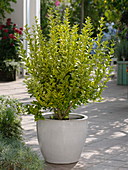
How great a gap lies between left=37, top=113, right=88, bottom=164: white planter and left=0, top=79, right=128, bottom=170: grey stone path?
0.35 ft

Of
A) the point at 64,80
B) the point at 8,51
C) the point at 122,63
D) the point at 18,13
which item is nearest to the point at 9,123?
the point at 64,80

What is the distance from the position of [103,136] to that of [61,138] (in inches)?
66.3

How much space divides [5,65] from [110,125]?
21.6 feet

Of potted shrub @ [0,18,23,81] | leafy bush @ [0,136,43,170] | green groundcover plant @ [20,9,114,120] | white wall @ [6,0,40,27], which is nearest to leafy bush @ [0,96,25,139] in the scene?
green groundcover plant @ [20,9,114,120]

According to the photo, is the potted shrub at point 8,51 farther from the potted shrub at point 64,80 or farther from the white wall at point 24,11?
the potted shrub at point 64,80

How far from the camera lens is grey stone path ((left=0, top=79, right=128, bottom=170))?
15.3 feet

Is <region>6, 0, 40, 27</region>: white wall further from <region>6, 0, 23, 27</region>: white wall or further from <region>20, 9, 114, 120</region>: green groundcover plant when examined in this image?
<region>20, 9, 114, 120</region>: green groundcover plant

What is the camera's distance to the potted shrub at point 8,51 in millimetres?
12922

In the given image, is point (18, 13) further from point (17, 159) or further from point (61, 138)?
point (17, 159)

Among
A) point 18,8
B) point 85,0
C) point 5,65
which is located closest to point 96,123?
point 5,65

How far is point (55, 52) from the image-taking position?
14.8 feet

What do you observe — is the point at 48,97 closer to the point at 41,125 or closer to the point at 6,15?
the point at 41,125

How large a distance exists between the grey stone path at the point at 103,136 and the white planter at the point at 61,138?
0.35 feet

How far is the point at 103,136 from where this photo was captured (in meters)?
6.08
